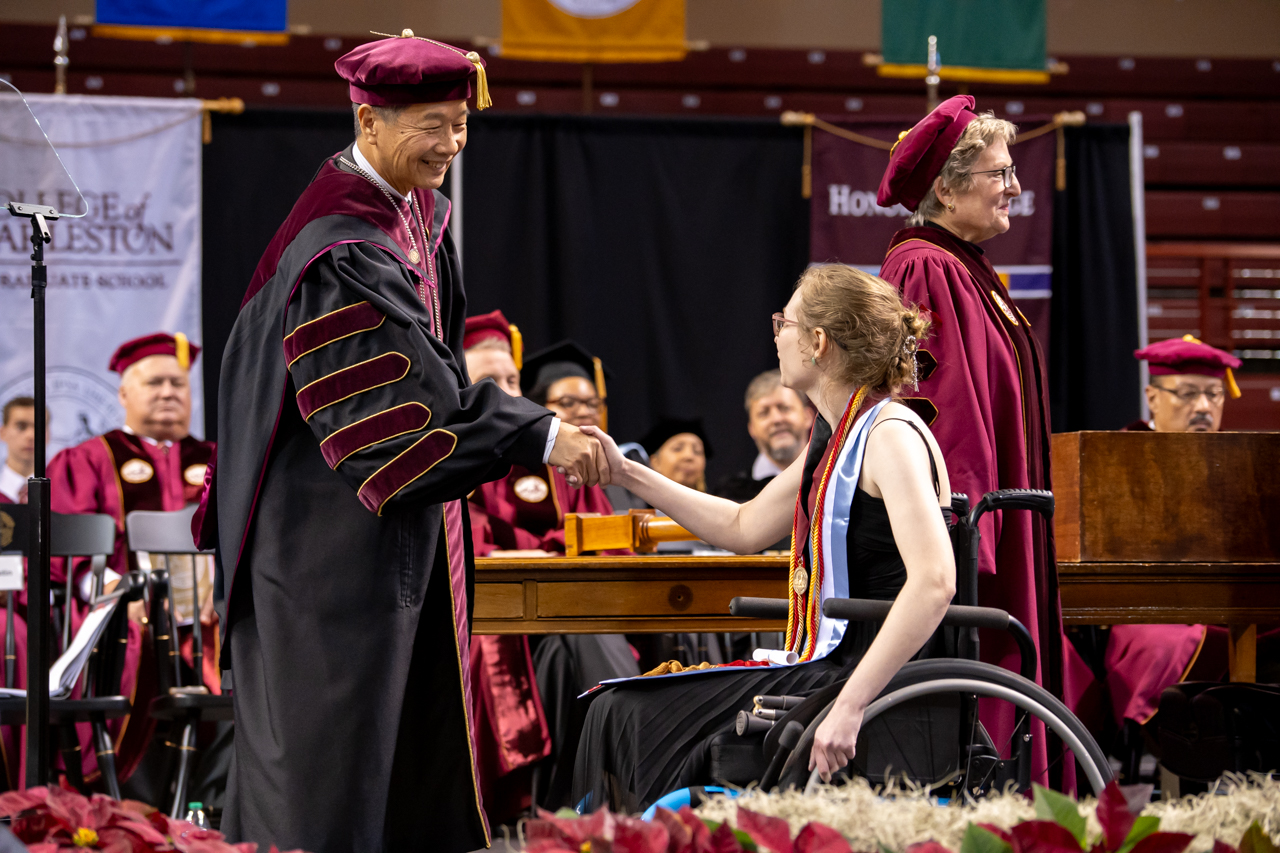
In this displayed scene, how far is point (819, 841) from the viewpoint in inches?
44.2

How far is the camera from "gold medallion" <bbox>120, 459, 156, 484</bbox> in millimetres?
4836

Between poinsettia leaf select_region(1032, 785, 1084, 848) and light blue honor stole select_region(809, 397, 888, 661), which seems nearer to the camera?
poinsettia leaf select_region(1032, 785, 1084, 848)

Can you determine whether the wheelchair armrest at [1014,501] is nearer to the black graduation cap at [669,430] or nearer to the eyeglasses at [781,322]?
the eyeglasses at [781,322]

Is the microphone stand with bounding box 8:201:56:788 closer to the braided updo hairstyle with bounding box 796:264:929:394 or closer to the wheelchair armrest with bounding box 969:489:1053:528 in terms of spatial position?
the braided updo hairstyle with bounding box 796:264:929:394

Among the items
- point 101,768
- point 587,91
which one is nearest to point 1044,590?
point 101,768

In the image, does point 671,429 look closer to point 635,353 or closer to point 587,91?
point 635,353

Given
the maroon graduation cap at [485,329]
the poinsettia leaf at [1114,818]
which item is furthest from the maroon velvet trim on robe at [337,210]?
the maroon graduation cap at [485,329]

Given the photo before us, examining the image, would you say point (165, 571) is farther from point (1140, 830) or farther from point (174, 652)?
point (1140, 830)

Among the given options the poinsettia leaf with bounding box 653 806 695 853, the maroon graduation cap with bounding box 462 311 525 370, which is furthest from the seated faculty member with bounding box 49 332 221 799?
the poinsettia leaf with bounding box 653 806 695 853

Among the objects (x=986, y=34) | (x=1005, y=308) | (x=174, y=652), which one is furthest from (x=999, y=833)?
(x=986, y=34)

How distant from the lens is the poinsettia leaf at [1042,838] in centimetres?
110

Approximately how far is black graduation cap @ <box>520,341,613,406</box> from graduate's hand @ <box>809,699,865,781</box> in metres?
3.28

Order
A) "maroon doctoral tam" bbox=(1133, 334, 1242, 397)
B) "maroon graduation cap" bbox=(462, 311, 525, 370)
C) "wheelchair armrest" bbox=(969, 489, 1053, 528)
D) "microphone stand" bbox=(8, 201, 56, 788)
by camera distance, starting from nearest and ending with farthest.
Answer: "wheelchair armrest" bbox=(969, 489, 1053, 528), "microphone stand" bbox=(8, 201, 56, 788), "maroon graduation cap" bbox=(462, 311, 525, 370), "maroon doctoral tam" bbox=(1133, 334, 1242, 397)

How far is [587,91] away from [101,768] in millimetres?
4092
